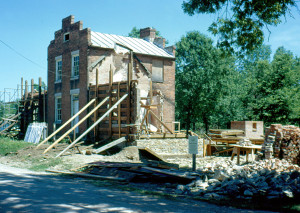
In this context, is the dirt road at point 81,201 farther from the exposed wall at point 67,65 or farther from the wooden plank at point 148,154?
the exposed wall at point 67,65

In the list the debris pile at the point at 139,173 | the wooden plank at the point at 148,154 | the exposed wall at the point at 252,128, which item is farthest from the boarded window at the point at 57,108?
the debris pile at the point at 139,173

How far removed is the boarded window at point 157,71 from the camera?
28.4 meters

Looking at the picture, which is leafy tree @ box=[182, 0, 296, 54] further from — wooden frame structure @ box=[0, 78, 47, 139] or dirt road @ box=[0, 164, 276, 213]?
wooden frame structure @ box=[0, 78, 47, 139]

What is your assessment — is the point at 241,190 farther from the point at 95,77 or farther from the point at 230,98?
the point at 230,98

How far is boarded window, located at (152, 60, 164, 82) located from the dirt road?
19.6 meters

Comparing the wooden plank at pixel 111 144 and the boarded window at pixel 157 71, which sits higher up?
the boarded window at pixel 157 71

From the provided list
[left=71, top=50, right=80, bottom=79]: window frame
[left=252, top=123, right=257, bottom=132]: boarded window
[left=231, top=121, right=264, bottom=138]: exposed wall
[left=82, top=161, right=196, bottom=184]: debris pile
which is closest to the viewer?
[left=82, top=161, right=196, bottom=184]: debris pile

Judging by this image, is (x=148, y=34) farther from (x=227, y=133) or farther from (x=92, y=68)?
(x=227, y=133)

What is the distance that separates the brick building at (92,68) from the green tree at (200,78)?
14.2 m

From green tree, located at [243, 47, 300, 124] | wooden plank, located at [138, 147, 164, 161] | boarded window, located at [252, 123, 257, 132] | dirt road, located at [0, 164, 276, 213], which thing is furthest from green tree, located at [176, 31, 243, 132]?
dirt road, located at [0, 164, 276, 213]

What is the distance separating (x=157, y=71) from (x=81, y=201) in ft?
72.4

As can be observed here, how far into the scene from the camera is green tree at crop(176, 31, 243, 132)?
143 ft

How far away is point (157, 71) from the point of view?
2862 centimetres

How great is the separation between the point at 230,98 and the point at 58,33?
2607 cm
